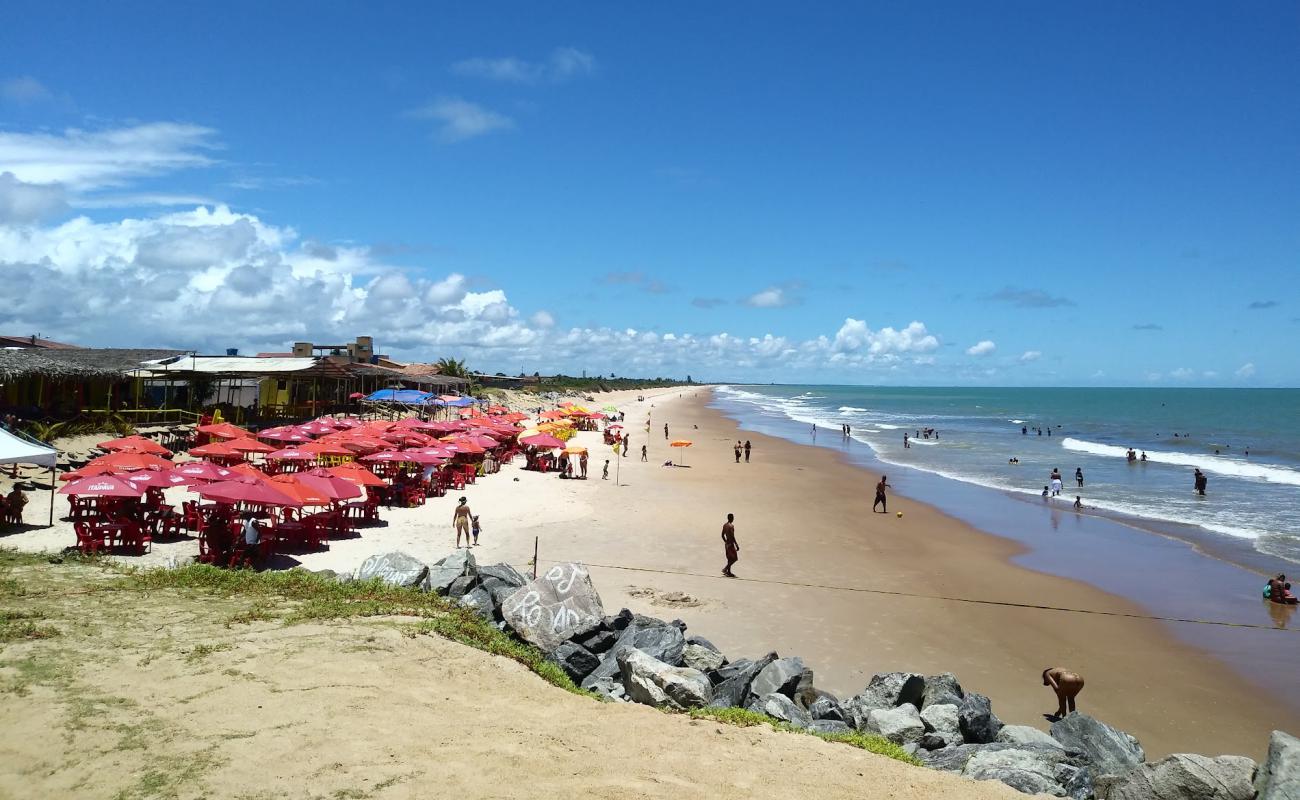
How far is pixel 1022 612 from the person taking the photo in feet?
46.1

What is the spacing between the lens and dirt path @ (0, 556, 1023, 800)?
535 cm

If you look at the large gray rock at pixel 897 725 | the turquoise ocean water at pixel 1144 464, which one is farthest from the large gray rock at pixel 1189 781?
the turquoise ocean water at pixel 1144 464

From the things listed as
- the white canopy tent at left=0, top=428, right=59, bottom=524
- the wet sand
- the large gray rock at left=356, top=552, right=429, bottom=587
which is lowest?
the wet sand

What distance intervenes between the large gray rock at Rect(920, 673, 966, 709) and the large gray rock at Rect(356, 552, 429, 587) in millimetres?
6797

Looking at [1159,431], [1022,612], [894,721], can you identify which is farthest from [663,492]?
[1159,431]

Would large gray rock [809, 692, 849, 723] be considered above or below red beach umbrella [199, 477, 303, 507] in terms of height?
below

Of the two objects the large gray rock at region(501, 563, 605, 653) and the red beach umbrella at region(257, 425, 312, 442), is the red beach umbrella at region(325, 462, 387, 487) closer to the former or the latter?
the large gray rock at region(501, 563, 605, 653)

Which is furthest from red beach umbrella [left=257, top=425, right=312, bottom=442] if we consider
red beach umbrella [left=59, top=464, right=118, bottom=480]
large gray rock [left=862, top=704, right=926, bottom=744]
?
large gray rock [left=862, top=704, right=926, bottom=744]

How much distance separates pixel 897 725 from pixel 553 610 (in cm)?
430

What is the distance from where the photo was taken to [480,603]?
10508mm

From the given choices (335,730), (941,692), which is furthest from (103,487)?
(941,692)

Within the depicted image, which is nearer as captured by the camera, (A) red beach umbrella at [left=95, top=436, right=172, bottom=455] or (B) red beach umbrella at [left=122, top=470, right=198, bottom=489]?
(B) red beach umbrella at [left=122, top=470, right=198, bottom=489]

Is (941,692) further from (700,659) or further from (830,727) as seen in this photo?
(700,659)

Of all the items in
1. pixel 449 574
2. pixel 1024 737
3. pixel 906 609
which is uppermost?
pixel 449 574
